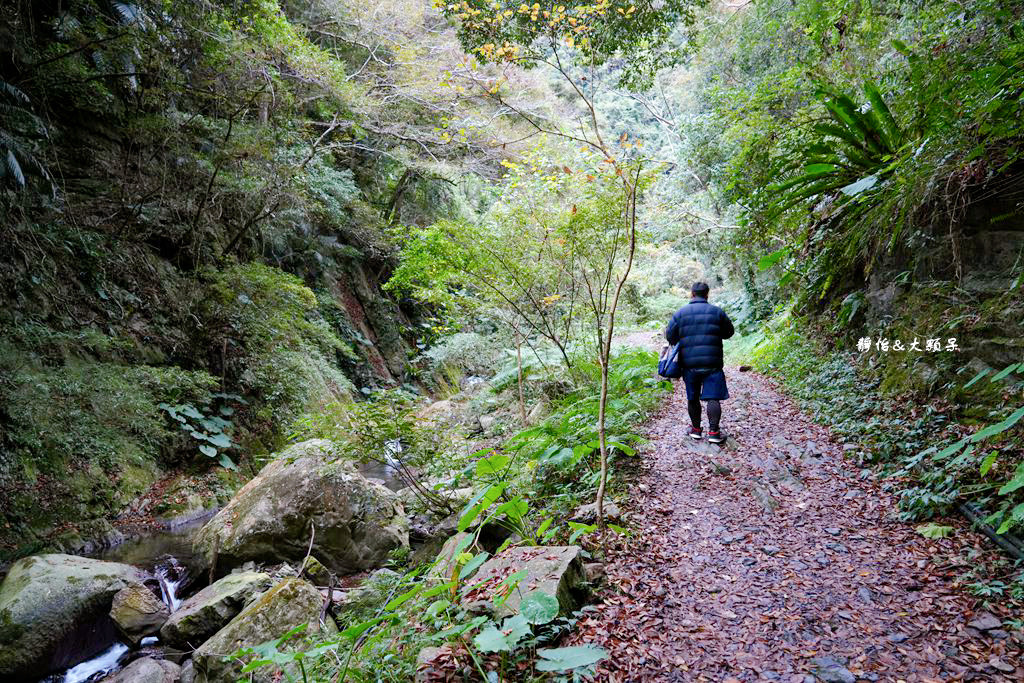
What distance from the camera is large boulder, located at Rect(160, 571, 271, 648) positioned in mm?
4391

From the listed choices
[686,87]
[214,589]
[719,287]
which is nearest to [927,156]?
[214,589]

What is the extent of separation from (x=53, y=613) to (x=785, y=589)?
6.28 m

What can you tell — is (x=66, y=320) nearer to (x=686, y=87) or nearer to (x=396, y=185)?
(x=396, y=185)

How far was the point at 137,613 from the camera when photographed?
4641 mm

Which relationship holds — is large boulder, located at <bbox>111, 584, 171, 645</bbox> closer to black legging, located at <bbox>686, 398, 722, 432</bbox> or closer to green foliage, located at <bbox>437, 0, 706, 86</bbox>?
black legging, located at <bbox>686, 398, 722, 432</bbox>

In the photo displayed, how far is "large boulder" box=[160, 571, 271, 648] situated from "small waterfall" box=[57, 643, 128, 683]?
0.36m

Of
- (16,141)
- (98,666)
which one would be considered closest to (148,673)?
(98,666)

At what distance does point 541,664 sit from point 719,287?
2485 cm

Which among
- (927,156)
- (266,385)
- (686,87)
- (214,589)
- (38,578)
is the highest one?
(686,87)

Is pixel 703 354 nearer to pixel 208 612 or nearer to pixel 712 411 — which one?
pixel 712 411

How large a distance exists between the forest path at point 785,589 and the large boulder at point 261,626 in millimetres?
2595

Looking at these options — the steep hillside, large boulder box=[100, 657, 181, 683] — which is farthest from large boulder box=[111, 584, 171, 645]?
the steep hillside

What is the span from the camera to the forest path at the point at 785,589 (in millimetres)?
2211

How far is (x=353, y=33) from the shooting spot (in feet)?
43.3
